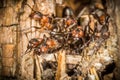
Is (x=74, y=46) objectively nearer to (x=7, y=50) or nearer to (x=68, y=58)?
(x=68, y=58)

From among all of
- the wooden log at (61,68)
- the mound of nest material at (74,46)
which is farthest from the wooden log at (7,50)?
the wooden log at (61,68)

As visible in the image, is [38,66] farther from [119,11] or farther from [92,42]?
[119,11]

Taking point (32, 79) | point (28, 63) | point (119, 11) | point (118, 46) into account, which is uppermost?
point (119, 11)

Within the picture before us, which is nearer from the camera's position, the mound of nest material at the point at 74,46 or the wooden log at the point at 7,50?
the mound of nest material at the point at 74,46

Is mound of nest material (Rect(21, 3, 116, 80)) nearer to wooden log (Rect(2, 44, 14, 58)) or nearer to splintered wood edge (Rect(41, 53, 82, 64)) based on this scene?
splintered wood edge (Rect(41, 53, 82, 64))

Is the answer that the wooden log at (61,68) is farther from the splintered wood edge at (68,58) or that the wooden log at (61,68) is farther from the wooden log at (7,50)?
the wooden log at (7,50)

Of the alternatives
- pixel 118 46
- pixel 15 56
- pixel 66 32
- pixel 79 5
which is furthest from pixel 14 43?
pixel 118 46

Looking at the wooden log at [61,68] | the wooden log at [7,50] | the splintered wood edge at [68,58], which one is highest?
the wooden log at [7,50]

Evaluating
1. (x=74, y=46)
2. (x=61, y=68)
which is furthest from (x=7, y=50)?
(x=74, y=46)
